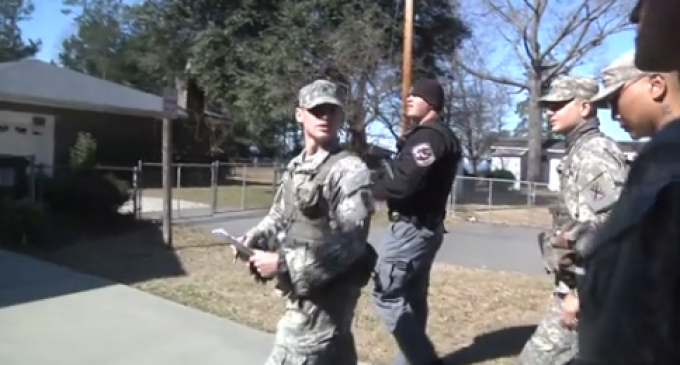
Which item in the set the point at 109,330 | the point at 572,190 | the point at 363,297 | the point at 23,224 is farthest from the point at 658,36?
the point at 23,224

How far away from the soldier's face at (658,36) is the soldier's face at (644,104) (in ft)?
0.42

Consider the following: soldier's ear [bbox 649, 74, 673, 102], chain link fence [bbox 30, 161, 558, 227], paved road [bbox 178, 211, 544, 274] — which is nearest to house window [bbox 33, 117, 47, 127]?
chain link fence [bbox 30, 161, 558, 227]

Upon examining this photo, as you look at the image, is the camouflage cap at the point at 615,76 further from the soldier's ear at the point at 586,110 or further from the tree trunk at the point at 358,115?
the tree trunk at the point at 358,115

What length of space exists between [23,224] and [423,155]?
7.12 metres

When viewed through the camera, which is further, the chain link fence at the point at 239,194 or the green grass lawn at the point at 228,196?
the green grass lawn at the point at 228,196

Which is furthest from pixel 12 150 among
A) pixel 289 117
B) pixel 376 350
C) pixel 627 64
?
pixel 627 64

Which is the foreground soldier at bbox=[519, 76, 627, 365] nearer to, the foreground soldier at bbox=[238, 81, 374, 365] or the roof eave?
the foreground soldier at bbox=[238, 81, 374, 365]

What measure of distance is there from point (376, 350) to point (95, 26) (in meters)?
49.6

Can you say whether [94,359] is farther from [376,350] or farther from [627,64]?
[627,64]

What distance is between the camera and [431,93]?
500 cm

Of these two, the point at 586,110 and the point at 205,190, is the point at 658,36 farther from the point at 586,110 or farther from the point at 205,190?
the point at 205,190

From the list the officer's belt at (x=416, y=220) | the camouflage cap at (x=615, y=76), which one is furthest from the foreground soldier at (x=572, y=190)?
the officer's belt at (x=416, y=220)

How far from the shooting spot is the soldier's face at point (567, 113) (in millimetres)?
3863

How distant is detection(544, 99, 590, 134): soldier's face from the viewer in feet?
12.7
